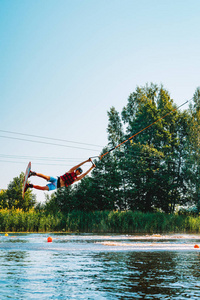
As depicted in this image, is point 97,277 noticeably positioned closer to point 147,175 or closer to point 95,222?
point 95,222

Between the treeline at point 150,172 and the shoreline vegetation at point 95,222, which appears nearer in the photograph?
the shoreline vegetation at point 95,222

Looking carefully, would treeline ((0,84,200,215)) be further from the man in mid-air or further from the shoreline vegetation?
the man in mid-air

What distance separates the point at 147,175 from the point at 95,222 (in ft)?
60.6

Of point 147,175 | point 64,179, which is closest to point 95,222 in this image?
point 147,175

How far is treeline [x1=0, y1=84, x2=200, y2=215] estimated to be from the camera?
60.8m

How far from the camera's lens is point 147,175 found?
62219 mm

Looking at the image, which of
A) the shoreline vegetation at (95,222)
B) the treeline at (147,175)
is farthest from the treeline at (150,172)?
the shoreline vegetation at (95,222)

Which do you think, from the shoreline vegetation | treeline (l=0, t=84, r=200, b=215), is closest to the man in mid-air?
the shoreline vegetation

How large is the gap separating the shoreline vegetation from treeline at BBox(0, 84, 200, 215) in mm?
10398

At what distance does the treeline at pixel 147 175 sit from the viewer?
200ft

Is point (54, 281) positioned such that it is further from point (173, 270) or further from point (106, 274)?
point (173, 270)

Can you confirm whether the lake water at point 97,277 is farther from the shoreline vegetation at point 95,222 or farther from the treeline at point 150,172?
the treeline at point 150,172

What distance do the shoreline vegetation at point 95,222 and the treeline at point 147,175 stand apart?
10398 mm

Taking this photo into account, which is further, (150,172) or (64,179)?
(150,172)
